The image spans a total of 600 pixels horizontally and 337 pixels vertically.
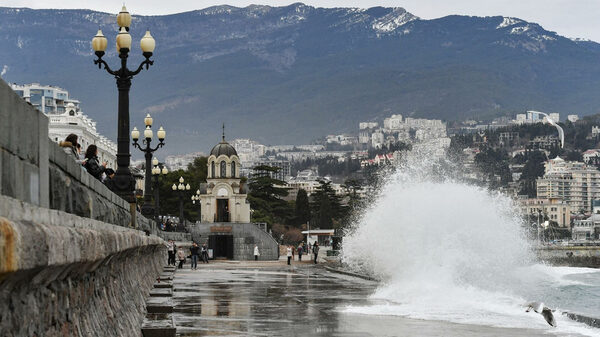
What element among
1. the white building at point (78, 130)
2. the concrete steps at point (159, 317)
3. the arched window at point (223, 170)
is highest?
the white building at point (78, 130)

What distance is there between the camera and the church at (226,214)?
74688mm

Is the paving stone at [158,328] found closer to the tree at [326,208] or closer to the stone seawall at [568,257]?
the stone seawall at [568,257]

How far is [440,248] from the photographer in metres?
35.5

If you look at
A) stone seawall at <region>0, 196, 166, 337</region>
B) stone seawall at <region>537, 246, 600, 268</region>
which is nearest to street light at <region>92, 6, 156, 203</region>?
stone seawall at <region>0, 196, 166, 337</region>

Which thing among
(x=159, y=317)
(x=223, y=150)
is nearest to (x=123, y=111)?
(x=159, y=317)

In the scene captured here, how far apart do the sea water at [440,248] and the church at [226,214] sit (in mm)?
28459

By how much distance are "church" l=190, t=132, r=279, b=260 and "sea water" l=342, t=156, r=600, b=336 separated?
93.4 ft

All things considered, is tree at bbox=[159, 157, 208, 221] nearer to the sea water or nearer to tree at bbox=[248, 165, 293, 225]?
tree at bbox=[248, 165, 293, 225]

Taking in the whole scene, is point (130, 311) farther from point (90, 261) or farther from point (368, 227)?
point (368, 227)

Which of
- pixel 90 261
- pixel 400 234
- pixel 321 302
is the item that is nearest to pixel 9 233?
pixel 90 261

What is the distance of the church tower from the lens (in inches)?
3206

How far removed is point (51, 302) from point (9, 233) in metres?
1.52

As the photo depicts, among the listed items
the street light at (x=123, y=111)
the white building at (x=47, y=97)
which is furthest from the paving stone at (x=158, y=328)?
the white building at (x=47, y=97)

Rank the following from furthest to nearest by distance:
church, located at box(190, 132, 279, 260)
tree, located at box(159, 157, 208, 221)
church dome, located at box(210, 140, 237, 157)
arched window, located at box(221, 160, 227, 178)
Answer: tree, located at box(159, 157, 208, 221) < church dome, located at box(210, 140, 237, 157) < arched window, located at box(221, 160, 227, 178) < church, located at box(190, 132, 279, 260)
